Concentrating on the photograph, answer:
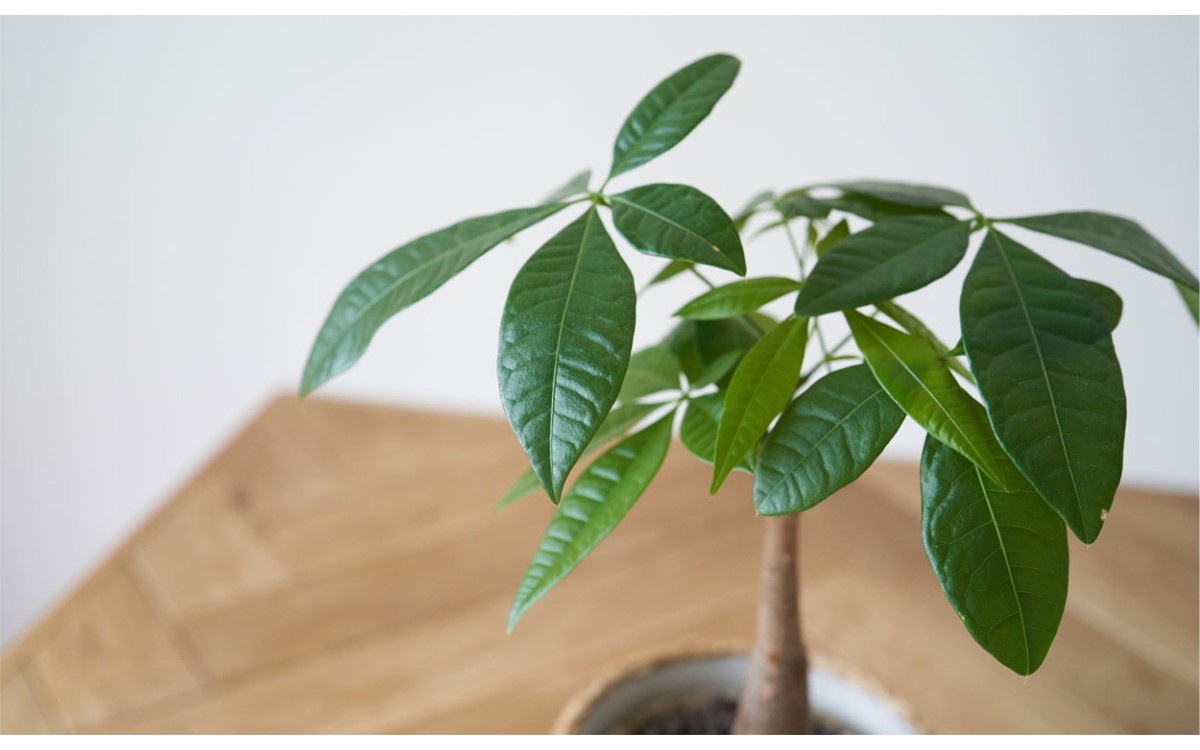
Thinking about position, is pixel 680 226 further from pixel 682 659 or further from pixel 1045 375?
pixel 682 659

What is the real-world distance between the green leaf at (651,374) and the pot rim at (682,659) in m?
0.24

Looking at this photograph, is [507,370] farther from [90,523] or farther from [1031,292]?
[90,523]

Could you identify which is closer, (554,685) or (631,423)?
(631,423)

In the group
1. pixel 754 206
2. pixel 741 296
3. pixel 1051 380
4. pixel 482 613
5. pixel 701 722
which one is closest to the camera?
pixel 1051 380

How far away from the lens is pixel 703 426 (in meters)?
0.50

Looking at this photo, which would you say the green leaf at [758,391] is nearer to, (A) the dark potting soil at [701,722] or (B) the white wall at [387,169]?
(A) the dark potting soil at [701,722]

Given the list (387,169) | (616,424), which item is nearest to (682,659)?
(616,424)

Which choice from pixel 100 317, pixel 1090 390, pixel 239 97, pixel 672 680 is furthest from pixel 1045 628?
pixel 100 317

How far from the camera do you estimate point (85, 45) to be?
1596 mm

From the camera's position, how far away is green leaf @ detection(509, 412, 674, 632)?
1.58 feet

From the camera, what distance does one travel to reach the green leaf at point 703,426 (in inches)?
18.8

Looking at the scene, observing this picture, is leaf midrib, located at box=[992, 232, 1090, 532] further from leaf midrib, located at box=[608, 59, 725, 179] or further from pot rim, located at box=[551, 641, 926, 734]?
pot rim, located at box=[551, 641, 926, 734]

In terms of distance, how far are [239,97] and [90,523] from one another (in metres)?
0.87

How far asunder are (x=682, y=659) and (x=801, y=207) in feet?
1.15
